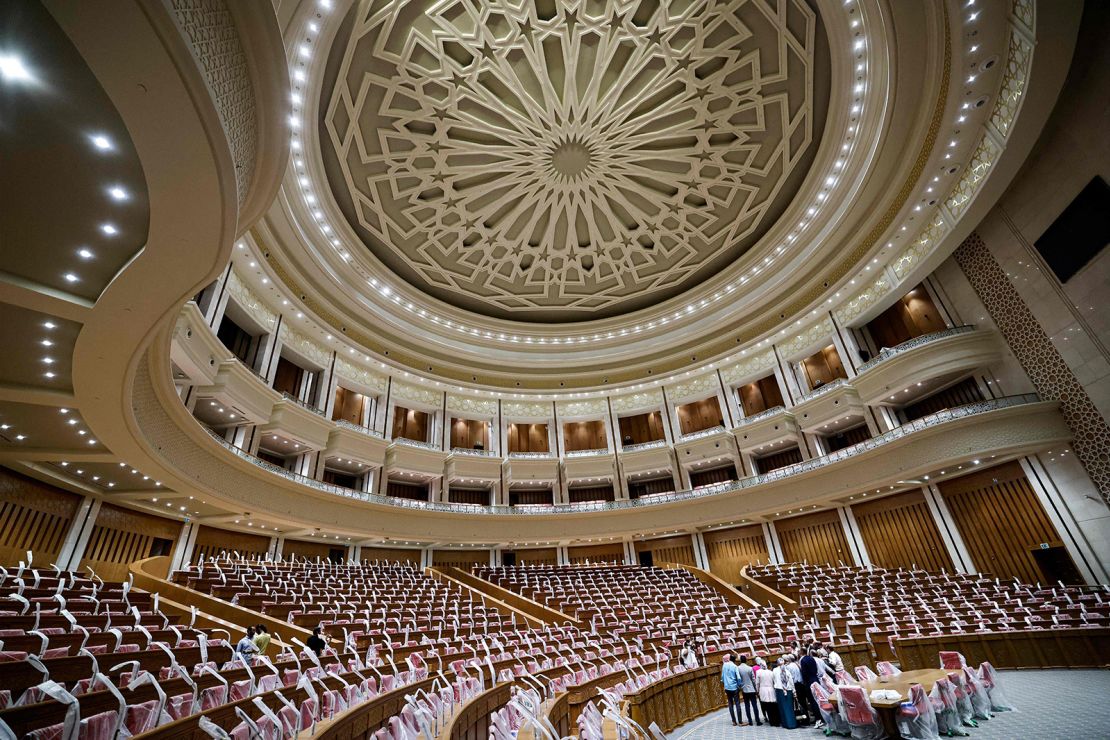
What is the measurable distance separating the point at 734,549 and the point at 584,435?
341 inches

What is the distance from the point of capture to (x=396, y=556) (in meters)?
19.3

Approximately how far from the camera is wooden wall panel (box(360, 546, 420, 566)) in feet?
61.8

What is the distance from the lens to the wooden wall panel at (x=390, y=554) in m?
18.8

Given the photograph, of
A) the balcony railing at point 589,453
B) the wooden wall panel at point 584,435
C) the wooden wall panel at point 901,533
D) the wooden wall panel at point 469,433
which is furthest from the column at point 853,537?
→ the wooden wall panel at point 469,433

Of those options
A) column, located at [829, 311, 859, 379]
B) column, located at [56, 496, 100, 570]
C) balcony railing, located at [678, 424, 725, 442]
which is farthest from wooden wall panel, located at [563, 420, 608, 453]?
column, located at [56, 496, 100, 570]

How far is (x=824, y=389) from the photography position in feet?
59.8

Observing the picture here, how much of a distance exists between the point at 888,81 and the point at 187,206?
15294 millimetres

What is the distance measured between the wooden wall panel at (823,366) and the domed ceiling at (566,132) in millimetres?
5385

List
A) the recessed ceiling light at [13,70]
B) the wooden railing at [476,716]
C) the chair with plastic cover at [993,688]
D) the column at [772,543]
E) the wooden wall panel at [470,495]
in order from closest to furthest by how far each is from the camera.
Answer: the recessed ceiling light at [13,70], the wooden railing at [476,716], the chair with plastic cover at [993,688], the column at [772,543], the wooden wall panel at [470,495]

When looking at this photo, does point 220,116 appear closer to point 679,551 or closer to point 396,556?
point 396,556

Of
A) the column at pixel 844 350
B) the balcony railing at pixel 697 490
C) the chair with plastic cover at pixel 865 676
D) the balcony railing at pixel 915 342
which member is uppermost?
the column at pixel 844 350

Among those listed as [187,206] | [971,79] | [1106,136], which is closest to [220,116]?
[187,206]

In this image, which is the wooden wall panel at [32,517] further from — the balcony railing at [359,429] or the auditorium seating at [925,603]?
the auditorium seating at [925,603]

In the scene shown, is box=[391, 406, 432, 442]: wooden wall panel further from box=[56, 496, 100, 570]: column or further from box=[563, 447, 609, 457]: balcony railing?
box=[56, 496, 100, 570]: column
